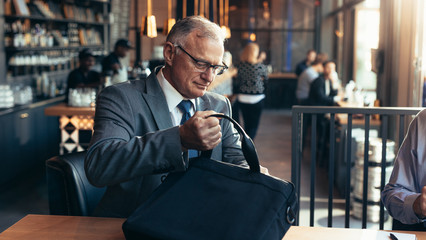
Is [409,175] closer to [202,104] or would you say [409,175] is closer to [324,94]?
[202,104]

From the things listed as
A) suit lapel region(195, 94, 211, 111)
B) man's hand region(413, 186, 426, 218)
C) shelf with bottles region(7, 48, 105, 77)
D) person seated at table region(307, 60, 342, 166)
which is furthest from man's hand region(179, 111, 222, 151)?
person seated at table region(307, 60, 342, 166)

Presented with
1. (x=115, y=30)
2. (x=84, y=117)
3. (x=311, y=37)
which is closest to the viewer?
(x=84, y=117)

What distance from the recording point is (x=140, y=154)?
146cm

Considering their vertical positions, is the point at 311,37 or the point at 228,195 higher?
the point at 311,37

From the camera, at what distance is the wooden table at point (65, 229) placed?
4.96 ft

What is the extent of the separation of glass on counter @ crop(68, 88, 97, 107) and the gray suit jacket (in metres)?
3.47

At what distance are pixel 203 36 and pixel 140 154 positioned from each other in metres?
0.47

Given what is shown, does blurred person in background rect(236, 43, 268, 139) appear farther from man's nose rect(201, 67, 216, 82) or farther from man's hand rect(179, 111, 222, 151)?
man's hand rect(179, 111, 222, 151)

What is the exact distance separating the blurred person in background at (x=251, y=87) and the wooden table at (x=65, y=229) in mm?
5992

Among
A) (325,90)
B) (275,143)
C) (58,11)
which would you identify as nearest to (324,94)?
(325,90)

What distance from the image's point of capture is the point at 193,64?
1705 mm

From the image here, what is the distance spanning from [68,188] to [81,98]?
3517 millimetres

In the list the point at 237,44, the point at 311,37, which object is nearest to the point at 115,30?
the point at 237,44

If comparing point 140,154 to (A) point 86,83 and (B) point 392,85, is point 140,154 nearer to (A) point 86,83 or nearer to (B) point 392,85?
(B) point 392,85
